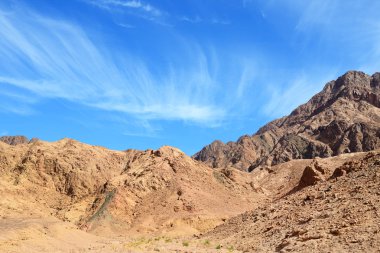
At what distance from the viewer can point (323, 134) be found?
11662cm

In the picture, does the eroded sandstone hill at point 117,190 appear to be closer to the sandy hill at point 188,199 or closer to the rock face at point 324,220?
the sandy hill at point 188,199

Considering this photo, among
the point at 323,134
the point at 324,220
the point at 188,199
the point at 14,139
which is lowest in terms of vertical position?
the point at 324,220

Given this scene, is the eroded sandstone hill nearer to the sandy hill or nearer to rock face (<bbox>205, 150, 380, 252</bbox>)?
the sandy hill

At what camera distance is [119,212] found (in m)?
50.0

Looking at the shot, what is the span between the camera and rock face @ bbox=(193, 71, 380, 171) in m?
104

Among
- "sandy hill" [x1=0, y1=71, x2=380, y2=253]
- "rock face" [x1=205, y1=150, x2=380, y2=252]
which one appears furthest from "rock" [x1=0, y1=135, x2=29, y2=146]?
"rock face" [x1=205, y1=150, x2=380, y2=252]

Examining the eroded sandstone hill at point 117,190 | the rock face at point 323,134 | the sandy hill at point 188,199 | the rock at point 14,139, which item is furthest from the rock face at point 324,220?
the rock at point 14,139

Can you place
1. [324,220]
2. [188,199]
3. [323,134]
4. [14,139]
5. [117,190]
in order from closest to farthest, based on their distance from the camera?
[324,220]
[188,199]
[117,190]
[323,134]
[14,139]

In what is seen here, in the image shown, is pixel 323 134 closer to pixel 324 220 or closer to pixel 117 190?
A: pixel 117 190

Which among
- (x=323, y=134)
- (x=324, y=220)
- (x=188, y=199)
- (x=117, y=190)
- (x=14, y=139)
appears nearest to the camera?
(x=324, y=220)

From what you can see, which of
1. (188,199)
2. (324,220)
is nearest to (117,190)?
(188,199)

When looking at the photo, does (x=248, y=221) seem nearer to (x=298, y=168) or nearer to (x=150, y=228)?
(x=150, y=228)

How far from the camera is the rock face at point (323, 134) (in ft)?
340

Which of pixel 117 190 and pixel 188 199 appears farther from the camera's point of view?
pixel 117 190
